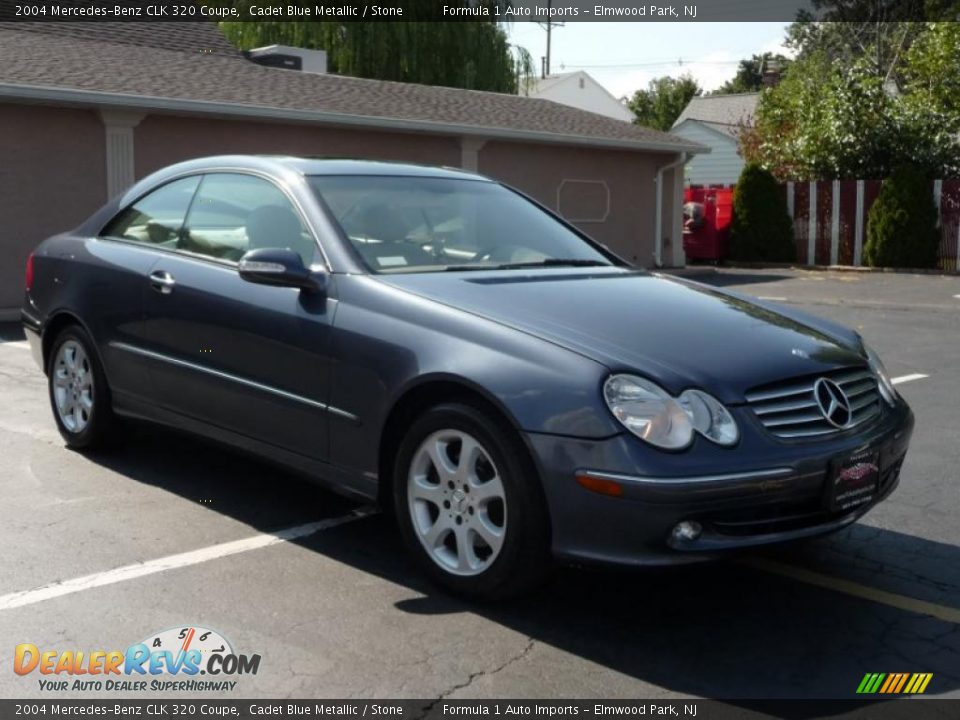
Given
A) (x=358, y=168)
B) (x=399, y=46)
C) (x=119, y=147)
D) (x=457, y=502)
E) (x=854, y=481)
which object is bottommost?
(x=457, y=502)

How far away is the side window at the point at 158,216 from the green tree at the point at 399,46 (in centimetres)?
2371

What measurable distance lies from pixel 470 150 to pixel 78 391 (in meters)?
13.5

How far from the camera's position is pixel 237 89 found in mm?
16562

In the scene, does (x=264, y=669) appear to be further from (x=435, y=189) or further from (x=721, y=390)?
(x=435, y=189)

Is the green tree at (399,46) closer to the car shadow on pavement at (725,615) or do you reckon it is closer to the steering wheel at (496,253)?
the steering wheel at (496,253)

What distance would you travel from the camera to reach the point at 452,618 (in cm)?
395

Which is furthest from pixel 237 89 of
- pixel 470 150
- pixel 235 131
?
pixel 470 150

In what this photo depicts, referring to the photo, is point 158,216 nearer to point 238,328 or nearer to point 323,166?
point 323,166

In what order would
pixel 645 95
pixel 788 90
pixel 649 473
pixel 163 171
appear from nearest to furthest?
pixel 649 473 → pixel 163 171 → pixel 788 90 → pixel 645 95

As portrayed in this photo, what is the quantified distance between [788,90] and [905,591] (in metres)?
33.2

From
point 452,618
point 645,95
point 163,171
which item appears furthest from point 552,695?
point 645,95

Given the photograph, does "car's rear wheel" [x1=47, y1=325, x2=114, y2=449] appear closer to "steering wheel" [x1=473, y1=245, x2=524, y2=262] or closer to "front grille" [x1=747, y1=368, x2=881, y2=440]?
"steering wheel" [x1=473, y1=245, x2=524, y2=262]

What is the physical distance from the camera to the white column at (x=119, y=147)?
14156mm

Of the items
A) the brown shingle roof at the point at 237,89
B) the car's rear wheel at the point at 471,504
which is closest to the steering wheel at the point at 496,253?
the car's rear wheel at the point at 471,504
